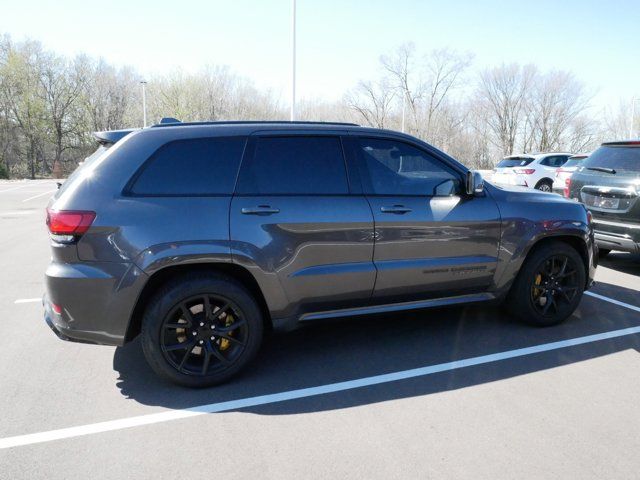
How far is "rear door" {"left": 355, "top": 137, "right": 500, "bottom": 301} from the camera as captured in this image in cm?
381

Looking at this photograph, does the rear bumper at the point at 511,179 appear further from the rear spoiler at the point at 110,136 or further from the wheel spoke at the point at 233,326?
the rear spoiler at the point at 110,136

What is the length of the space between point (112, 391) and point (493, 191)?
138 inches

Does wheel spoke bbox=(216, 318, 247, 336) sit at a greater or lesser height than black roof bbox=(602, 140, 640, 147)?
lesser

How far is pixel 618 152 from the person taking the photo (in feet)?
→ 22.3

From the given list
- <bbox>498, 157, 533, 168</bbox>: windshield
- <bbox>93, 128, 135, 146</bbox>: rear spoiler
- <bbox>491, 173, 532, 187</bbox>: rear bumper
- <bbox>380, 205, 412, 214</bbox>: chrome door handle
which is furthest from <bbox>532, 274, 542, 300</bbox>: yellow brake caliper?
<bbox>498, 157, 533, 168</bbox>: windshield

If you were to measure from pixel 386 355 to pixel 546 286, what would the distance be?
5.84 feet

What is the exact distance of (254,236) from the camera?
3.39 meters

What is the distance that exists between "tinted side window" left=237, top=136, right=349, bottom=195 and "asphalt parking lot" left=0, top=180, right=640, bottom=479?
141 centimetres

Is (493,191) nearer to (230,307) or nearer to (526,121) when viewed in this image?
(230,307)

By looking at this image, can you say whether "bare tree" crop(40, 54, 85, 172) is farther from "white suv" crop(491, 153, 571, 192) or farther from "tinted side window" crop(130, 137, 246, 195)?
"tinted side window" crop(130, 137, 246, 195)

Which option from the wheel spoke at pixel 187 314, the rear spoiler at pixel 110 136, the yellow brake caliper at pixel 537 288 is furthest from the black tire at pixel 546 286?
the rear spoiler at pixel 110 136

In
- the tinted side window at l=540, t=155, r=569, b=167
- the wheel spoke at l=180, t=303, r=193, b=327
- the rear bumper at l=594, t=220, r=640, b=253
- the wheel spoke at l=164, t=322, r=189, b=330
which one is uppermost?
the tinted side window at l=540, t=155, r=569, b=167

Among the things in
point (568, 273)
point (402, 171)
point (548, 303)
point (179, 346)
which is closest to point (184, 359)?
point (179, 346)

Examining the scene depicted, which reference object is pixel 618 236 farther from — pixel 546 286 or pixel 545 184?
pixel 545 184
